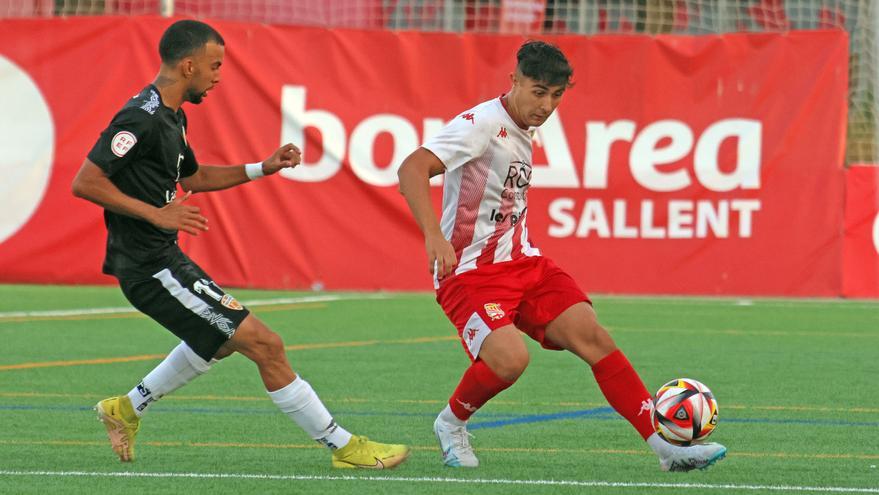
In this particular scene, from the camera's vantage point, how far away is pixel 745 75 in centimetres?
1691

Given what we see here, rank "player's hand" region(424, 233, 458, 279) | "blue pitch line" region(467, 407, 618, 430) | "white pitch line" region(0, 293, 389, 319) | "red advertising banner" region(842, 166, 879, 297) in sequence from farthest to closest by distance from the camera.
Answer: "red advertising banner" region(842, 166, 879, 297) < "white pitch line" region(0, 293, 389, 319) < "blue pitch line" region(467, 407, 618, 430) < "player's hand" region(424, 233, 458, 279)

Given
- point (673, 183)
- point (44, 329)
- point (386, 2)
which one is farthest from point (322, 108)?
point (44, 329)

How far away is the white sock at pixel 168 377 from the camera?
6387mm

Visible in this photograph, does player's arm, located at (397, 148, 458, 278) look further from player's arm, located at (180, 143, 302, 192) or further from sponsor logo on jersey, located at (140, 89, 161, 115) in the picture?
sponsor logo on jersey, located at (140, 89, 161, 115)

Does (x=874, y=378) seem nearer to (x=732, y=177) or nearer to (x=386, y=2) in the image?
(x=732, y=177)

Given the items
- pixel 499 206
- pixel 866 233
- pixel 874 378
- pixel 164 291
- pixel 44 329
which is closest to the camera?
pixel 164 291

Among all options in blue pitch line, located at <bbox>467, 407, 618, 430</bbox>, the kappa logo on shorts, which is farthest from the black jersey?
blue pitch line, located at <bbox>467, 407, 618, 430</bbox>

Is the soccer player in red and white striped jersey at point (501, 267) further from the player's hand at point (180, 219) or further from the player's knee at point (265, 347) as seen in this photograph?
the player's hand at point (180, 219)

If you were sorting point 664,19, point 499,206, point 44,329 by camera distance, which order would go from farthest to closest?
point 664,19 → point 44,329 → point 499,206

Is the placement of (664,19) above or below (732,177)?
above

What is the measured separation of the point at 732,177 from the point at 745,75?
3.76ft

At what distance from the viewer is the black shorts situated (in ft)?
19.9

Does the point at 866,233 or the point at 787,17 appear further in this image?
the point at 787,17

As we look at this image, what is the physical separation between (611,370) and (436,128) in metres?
11.0
